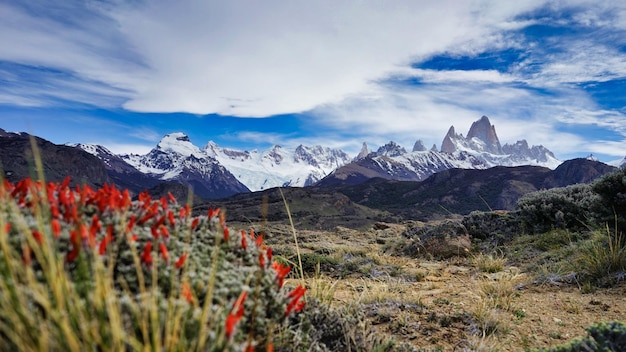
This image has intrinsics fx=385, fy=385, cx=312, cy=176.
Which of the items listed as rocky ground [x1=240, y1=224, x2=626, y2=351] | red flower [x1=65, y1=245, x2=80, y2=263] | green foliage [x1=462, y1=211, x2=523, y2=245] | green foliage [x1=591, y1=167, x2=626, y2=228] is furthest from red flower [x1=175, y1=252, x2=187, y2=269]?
green foliage [x1=462, y1=211, x2=523, y2=245]

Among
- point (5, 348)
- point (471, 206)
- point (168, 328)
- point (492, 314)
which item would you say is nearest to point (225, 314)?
point (168, 328)

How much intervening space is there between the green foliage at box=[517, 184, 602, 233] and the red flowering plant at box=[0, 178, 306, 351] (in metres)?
11.2

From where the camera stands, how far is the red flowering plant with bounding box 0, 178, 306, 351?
1748mm

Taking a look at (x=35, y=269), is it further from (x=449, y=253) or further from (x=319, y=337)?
(x=449, y=253)

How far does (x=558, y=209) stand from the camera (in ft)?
40.5

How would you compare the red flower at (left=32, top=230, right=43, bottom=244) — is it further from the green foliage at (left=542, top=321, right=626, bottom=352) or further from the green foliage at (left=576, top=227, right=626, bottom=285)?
the green foliage at (left=576, top=227, right=626, bottom=285)

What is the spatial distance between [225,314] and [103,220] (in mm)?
1053

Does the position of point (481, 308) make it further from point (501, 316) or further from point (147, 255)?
point (147, 255)

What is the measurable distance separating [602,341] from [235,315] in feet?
8.79

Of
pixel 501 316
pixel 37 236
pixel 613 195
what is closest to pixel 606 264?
pixel 613 195

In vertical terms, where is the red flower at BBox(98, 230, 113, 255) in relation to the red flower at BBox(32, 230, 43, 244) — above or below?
below

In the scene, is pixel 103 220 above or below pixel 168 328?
above

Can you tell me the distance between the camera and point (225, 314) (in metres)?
2.16

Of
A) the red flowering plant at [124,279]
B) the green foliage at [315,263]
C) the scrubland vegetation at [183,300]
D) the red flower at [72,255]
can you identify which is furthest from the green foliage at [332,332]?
the green foliage at [315,263]
